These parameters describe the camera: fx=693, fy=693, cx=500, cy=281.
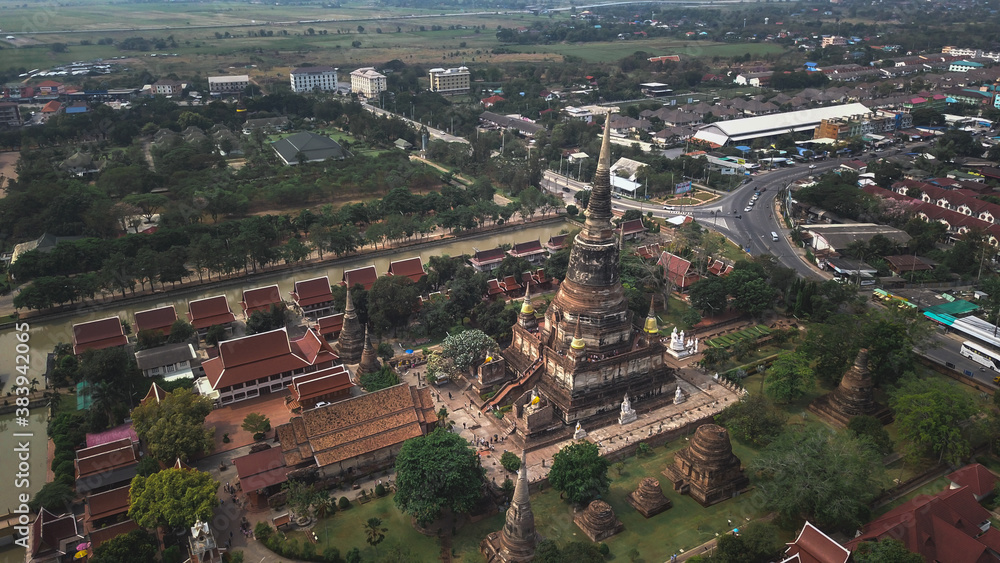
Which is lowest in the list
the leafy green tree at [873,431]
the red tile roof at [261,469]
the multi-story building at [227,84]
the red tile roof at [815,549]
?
the multi-story building at [227,84]

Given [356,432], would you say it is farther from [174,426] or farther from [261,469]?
[174,426]

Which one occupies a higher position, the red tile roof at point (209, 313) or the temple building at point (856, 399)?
the temple building at point (856, 399)

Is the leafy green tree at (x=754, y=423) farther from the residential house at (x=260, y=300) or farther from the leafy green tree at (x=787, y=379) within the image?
the residential house at (x=260, y=300)

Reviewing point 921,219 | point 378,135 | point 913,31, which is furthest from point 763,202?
point 913,31

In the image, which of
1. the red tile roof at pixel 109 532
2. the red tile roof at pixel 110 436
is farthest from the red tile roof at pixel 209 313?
the red tile roof at pixel 109 532

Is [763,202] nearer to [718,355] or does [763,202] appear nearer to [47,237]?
[718,355]

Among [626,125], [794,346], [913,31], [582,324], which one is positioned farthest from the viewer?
[913,31]

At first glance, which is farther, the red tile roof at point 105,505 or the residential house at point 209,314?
the residential house at point 209,314
